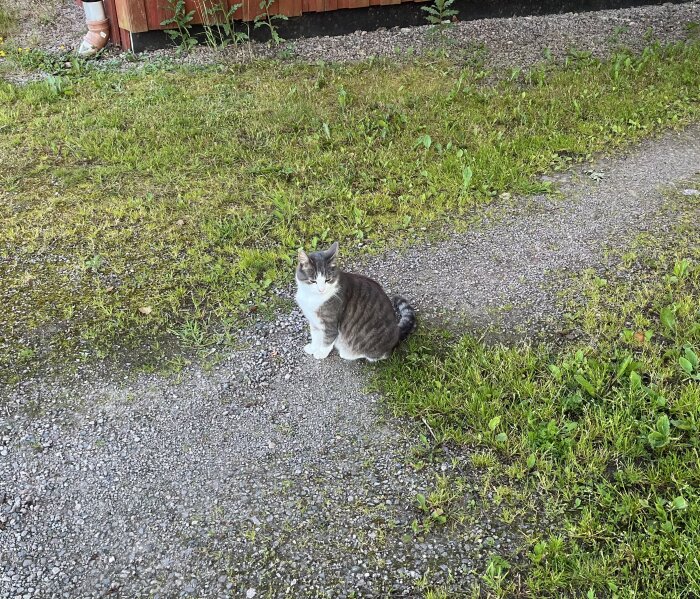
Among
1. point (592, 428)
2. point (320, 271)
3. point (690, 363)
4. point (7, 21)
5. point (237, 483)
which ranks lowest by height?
point (237, 483)

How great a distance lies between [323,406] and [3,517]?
184 centimetres

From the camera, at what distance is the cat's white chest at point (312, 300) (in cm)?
388

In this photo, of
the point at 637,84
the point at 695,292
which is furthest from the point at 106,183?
the point at 637,84

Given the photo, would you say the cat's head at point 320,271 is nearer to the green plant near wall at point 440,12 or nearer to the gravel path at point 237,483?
the gravel path at point 237,483

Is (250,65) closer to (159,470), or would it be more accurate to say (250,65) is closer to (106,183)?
(106,183)

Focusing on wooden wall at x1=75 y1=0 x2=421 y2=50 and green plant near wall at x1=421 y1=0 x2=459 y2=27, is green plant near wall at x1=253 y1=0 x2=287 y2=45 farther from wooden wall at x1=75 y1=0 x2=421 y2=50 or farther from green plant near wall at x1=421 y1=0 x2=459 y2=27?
green plant near wall at x1=421 y1=0 x2=459 y2=27

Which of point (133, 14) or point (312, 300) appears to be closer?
point (312, 300)

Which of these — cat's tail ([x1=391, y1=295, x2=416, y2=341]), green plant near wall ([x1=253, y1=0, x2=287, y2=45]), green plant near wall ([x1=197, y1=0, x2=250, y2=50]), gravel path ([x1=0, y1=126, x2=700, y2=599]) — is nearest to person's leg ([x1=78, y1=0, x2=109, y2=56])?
green plant near wall ([x1=197, y1=0, x2=250, y2=50])

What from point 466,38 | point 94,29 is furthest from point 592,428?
point 94,29

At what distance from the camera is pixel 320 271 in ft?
12.4

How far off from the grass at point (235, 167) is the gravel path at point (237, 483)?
52cm

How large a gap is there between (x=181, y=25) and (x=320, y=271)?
6.67m

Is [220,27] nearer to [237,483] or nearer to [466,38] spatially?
[466,38]

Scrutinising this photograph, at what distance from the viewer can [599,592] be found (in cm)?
280
